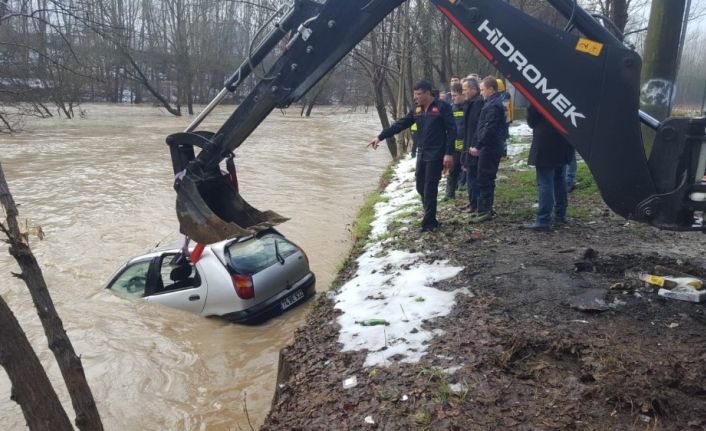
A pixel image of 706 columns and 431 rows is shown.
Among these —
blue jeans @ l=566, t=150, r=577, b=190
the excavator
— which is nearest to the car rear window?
the excavator

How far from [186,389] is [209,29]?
58.5 m

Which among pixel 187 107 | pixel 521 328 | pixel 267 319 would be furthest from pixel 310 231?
pixel 187 107

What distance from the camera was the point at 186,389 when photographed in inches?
233

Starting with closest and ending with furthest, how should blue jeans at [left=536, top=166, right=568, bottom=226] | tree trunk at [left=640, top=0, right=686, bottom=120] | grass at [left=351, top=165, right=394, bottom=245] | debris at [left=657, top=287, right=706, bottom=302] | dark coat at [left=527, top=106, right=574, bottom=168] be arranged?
debris at [left=657, top=287, right=706, bottom=302] → dark coat at [left=527, top=106, right=574, bottom=168] → blue jeans at [left=536, top=166, right=568, bottom=226] → tree trunk at [left=640, top=0, right=686, bottom=120] → grass at [left=351, top=165, right=394, bottom=245]

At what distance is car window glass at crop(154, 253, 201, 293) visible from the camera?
7.05 m

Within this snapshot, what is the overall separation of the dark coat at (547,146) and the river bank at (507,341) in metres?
0.95

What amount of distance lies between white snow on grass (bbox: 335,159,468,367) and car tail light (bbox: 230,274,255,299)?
1.17m

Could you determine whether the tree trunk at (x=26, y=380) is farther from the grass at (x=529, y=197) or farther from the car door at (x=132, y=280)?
the grass at (x=529, y=197)

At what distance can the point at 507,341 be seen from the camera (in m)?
4.03

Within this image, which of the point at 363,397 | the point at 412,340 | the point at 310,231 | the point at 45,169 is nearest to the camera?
the point at 363,397

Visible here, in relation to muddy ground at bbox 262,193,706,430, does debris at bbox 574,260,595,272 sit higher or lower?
higher

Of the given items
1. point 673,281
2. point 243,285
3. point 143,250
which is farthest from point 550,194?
point 143,250

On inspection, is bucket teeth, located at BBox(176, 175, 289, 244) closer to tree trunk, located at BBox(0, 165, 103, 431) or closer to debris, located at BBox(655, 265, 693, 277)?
tree trunk, located at BBox(0, 165, 103, 431)

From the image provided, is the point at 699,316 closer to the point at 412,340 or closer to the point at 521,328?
the point at 521,328
